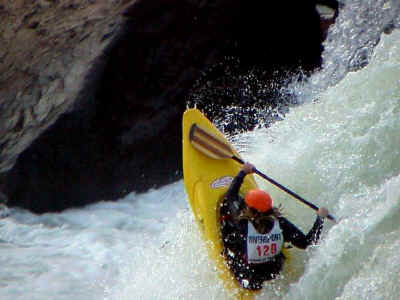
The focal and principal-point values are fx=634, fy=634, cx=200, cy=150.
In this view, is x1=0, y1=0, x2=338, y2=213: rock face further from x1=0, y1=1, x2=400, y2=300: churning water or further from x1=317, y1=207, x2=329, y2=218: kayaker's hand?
x1=317, y1=207, x2=329, y2=218: kayaker's hand

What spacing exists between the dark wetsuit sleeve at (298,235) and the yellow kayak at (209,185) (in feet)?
1.62

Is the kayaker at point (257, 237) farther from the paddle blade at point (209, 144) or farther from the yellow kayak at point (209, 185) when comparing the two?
the paddle blade at point (209, 144)

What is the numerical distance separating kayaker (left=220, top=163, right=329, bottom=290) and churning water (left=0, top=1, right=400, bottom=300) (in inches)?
4.2

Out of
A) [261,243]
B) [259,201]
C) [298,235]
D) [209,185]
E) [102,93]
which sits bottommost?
[102,93]

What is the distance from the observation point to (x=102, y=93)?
6891 millimetres

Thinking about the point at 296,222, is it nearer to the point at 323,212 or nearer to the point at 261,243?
the point at 323,212

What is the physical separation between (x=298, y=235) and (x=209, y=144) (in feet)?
3.92

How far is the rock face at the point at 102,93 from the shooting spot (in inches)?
268

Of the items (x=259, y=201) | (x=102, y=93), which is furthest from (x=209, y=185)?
(x=102, y=93)

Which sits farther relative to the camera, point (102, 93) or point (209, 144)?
point (102, 93)

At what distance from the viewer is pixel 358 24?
25.1 feet

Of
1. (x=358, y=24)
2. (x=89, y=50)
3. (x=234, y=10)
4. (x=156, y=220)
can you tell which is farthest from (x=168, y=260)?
(x=358, y=24)

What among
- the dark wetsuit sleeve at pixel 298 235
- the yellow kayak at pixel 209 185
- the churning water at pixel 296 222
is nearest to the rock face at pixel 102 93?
the churning water at pixel 296 222

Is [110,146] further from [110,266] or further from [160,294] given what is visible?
[160,294]
